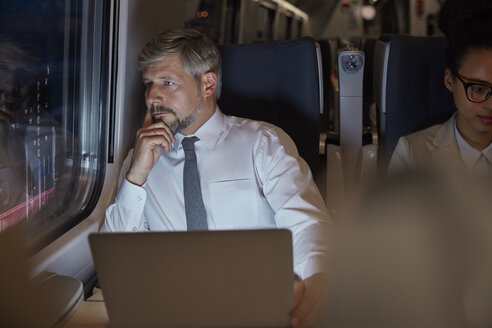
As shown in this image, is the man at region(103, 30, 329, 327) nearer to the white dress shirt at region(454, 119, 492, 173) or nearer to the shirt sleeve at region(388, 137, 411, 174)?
the shirt sleeve at region(388, 137, 411, 174)

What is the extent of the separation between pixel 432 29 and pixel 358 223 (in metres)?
9.62

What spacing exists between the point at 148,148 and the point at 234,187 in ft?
1.03

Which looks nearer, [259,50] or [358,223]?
[358,223]

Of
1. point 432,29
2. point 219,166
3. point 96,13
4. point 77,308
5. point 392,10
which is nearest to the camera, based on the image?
point 77,308

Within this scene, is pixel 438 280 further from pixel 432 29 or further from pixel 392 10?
pixel 392 10

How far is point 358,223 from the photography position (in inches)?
32.4

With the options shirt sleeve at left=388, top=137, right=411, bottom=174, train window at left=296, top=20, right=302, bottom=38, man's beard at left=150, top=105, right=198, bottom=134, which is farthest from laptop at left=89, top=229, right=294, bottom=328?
train window at left=296, top=20, right=302, bottom=38

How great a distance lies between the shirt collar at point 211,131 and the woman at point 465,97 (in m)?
0.64

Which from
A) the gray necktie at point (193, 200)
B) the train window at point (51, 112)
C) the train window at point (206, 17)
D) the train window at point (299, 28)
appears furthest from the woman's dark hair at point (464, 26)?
the train window at point (299, 28)

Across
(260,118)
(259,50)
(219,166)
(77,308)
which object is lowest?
(77,308)

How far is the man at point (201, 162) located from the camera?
1.98 m

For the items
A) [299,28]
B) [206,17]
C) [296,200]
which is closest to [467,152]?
[296,200]

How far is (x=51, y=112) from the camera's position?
1.99 meters

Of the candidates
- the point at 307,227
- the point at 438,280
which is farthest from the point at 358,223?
the point at 307,227
